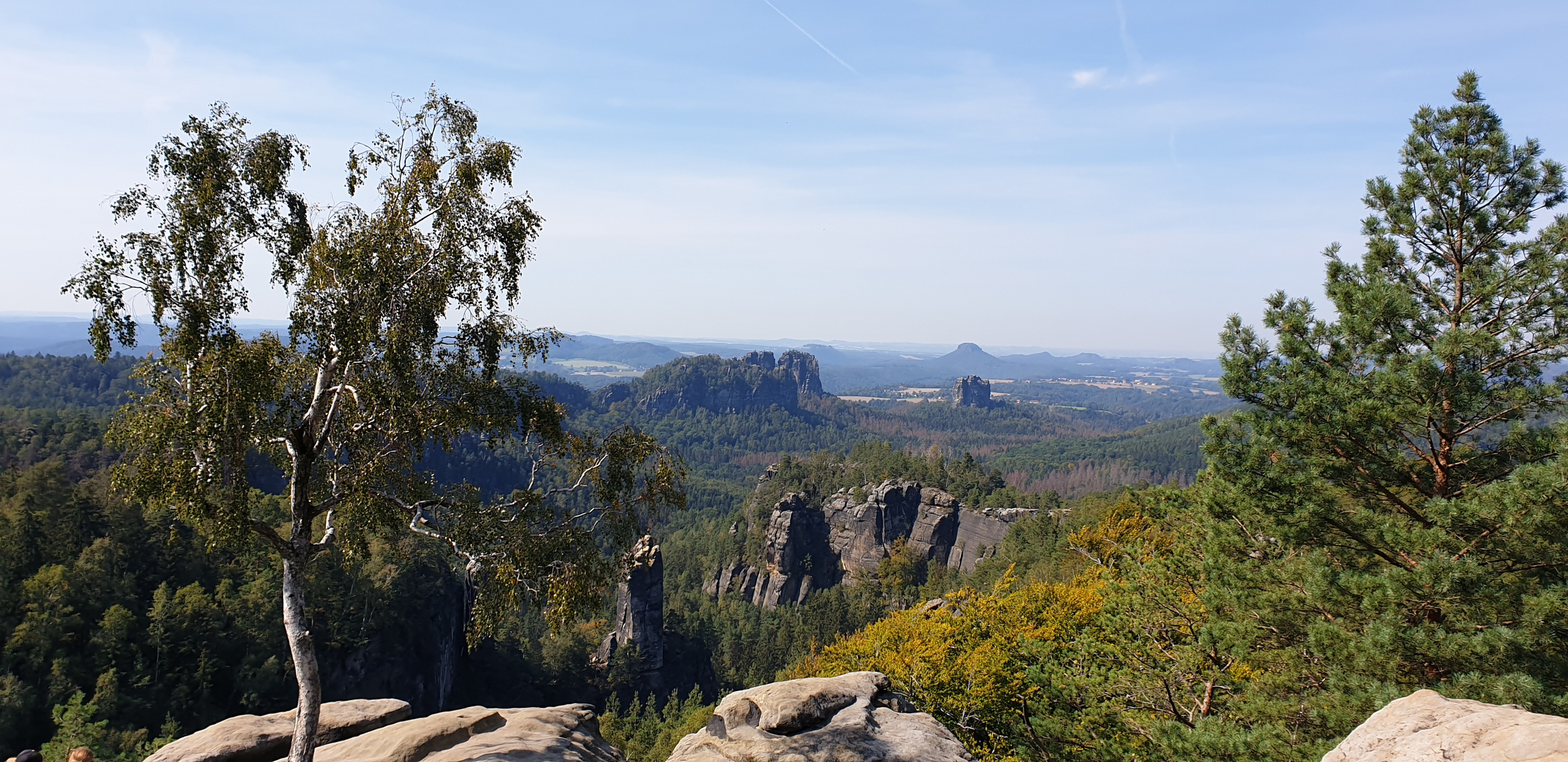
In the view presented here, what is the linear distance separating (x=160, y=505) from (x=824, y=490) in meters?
101

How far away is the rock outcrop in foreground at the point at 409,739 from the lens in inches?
469

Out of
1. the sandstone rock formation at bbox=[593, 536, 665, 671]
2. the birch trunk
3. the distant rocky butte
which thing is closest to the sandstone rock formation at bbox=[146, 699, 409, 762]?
the birch trunk

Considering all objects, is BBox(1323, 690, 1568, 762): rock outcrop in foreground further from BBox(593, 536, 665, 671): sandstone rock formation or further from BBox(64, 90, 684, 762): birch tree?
BBox(593, 536, 665, 671): sandstone rock formation

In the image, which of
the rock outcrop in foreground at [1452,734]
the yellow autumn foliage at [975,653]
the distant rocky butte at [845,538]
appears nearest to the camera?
the rock outcrop in foreground at [1452,734]

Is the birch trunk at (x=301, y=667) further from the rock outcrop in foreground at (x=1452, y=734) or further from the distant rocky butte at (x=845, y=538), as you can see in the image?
the distant rocky butte at (x=845, y=538)

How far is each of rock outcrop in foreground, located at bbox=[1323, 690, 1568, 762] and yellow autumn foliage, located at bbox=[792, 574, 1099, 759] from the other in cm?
924

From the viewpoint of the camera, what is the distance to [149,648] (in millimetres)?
36500

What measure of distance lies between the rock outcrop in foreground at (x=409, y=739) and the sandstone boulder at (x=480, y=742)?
0.01 meters

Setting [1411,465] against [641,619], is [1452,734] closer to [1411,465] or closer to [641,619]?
[1411,465]

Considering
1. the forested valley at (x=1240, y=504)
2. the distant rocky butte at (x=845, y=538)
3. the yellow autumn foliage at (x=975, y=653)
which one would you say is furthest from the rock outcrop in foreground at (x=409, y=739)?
the distant rocky butte at (x=845, y=538)

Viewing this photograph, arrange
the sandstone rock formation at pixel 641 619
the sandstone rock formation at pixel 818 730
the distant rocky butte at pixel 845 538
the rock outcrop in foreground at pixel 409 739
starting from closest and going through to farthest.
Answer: the sandstone rock formation at pixel 818 730, the rock outcrop in foreground at pixel 409 739, the sandstone rock formation at pixel 641 619, the distant rocky butte at pixel 845 538

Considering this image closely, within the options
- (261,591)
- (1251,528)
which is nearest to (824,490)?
(261,591)

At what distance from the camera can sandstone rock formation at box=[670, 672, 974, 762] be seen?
11742mm

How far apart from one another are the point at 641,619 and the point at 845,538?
113 ft
